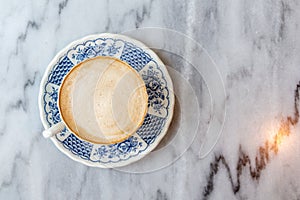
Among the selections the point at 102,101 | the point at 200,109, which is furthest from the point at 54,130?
the point at 200,109

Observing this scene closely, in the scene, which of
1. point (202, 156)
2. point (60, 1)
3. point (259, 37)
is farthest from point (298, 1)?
point (60, 1)

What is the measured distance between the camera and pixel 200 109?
2.51ft

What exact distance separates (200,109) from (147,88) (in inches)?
4.0

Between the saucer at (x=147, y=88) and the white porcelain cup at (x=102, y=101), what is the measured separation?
2cm

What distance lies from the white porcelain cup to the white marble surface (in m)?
0.08

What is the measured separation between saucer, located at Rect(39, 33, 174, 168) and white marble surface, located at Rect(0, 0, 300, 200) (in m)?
0.03

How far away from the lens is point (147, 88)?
0.75 metres

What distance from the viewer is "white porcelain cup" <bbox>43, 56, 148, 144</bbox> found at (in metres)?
0.72

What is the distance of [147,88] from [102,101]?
0.27 feet

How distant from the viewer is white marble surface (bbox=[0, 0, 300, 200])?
768 millimetres

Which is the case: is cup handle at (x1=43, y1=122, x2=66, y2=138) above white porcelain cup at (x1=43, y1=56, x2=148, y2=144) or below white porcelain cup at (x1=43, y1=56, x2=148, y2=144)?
below

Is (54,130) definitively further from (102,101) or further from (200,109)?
(200,109)

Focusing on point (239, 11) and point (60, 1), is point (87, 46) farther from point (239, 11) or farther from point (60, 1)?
point (239, 11)

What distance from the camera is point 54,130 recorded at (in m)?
0.72
